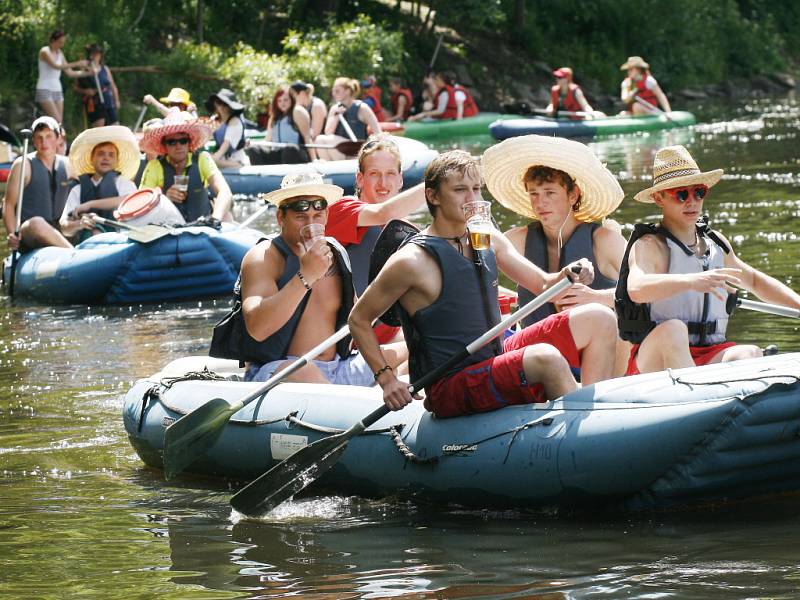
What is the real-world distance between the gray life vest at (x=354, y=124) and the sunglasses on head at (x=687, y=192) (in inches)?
469

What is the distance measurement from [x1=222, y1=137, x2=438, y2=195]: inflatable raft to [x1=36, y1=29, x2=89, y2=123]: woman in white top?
483 cm

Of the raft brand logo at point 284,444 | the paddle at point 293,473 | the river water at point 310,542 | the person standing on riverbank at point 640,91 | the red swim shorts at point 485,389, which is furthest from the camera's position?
the person standing on riverbank at point 640,91

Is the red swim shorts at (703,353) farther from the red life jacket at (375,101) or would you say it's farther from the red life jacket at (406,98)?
the red life jacket at (406,98)

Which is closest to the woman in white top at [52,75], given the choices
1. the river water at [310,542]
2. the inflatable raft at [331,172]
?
the inflatable raft at [331,172]

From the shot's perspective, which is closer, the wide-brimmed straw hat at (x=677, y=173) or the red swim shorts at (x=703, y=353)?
the wide-brimmed straw hat at (x=677, y=173)

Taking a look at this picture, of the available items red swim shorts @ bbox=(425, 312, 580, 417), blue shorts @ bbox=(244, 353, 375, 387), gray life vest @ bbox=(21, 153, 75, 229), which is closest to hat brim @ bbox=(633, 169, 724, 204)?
red swim shorts @ bbox=(425, 312, 580, 417)

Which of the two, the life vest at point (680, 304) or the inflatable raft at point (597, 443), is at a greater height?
the life vest at point (680, 304)

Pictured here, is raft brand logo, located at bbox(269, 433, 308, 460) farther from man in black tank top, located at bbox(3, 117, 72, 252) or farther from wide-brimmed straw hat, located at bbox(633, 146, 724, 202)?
man in black tank top, located at bbox(3, 117, 72, 252)

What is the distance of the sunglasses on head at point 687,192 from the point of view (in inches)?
210

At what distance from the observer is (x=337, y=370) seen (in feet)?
19.8

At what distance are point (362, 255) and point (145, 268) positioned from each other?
3.80 metres

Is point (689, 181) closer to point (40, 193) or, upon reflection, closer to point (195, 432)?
point (195, 432)

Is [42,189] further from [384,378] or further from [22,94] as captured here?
[22,94]

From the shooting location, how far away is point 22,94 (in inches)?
830
